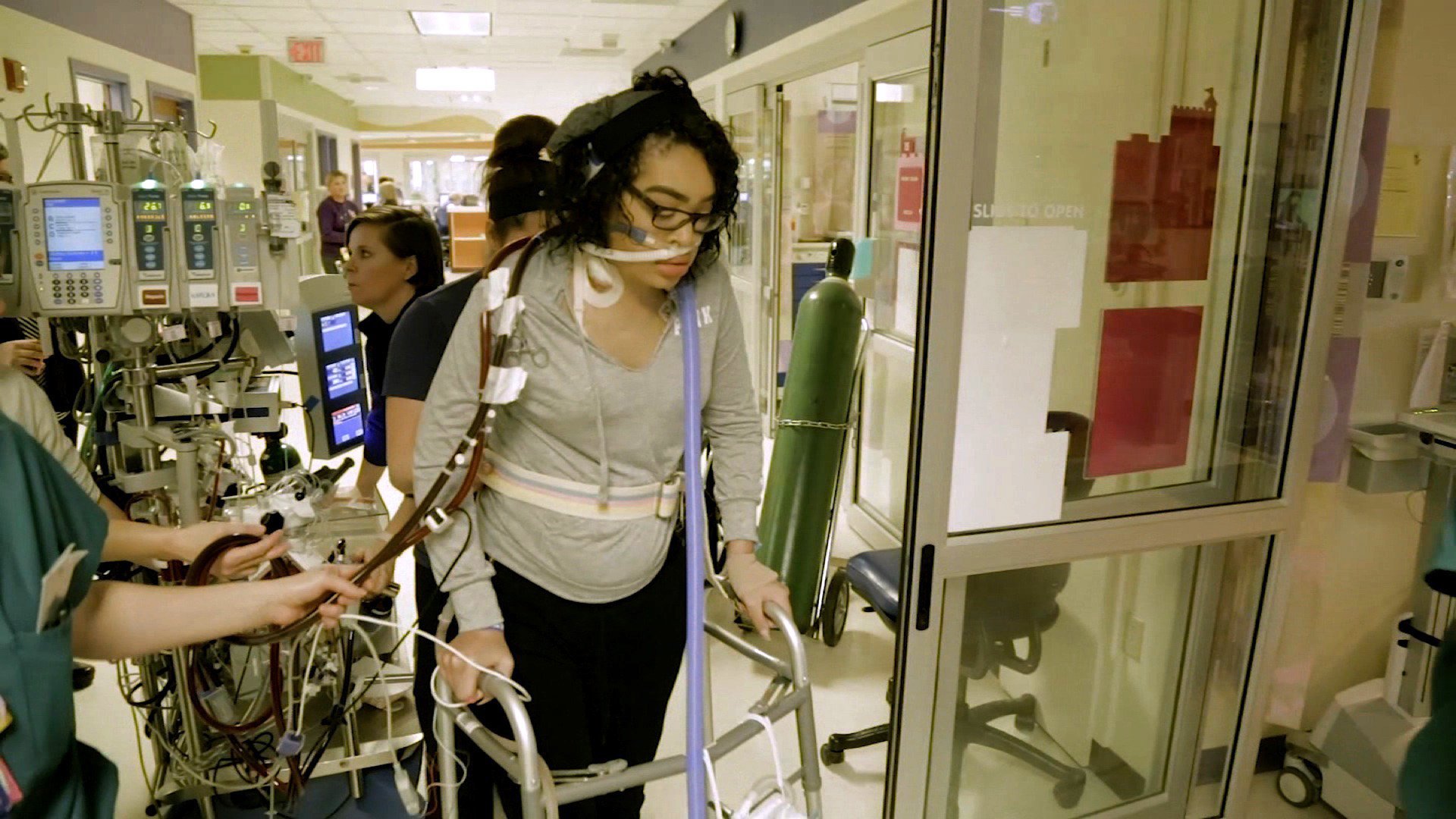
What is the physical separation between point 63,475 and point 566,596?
634 mm

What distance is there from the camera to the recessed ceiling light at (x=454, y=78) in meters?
11.0

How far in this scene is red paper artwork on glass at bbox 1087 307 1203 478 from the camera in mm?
1896

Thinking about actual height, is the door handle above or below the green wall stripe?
below

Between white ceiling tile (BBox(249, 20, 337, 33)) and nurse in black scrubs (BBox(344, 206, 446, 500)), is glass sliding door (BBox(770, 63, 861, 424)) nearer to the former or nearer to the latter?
nurse in black scrubs (BBox(344, 206, 446, 500))

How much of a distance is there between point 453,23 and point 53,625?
24.6 feet

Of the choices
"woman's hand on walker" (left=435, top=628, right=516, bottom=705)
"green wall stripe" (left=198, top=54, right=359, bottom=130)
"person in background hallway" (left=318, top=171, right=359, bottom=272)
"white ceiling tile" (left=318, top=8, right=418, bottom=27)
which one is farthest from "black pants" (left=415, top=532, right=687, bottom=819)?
"green wall stripe" (left=198, top=54, right=359, bottom=130)

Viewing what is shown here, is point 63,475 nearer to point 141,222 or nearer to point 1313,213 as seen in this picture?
point 141,222

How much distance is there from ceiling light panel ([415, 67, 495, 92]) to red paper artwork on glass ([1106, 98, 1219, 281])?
33.8 feet

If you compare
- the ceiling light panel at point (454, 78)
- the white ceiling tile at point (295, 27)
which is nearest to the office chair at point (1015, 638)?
the white ceiling tile at point (295, 27)

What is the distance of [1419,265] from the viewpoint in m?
2.27

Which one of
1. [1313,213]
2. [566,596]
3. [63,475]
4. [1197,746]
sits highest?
[1313,213]

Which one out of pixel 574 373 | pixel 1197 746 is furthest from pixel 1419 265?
pixel 574 373

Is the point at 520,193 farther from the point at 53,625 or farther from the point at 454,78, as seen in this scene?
the point at 454,78

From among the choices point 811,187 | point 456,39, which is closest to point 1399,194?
point 811,187
